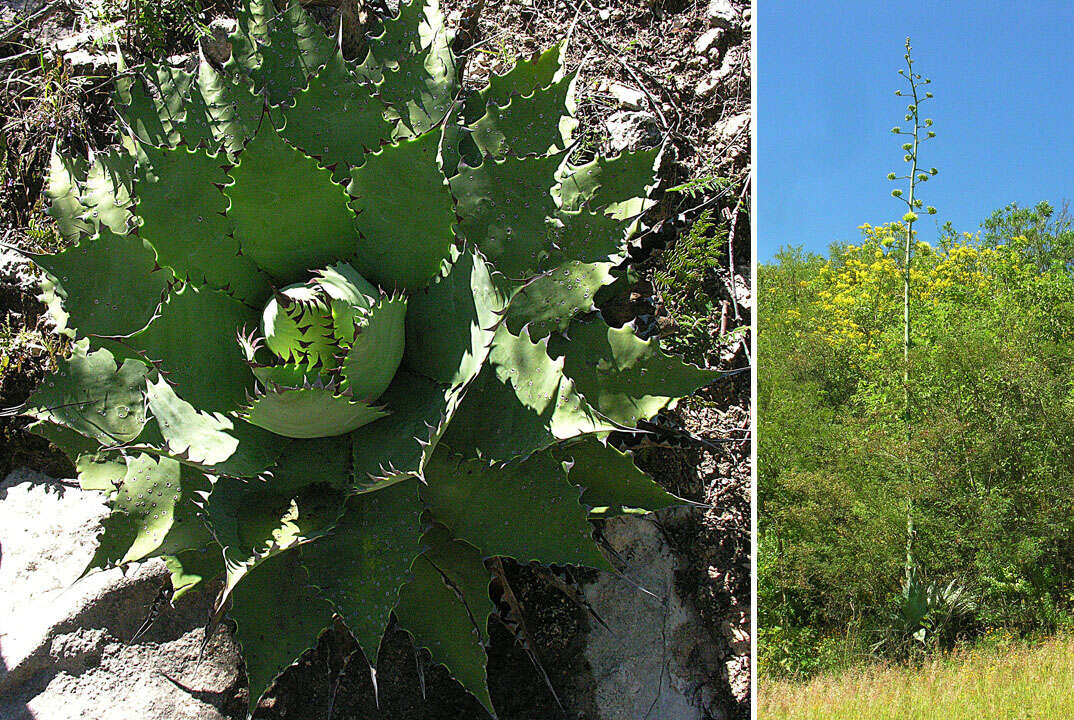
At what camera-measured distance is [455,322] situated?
0.58 m

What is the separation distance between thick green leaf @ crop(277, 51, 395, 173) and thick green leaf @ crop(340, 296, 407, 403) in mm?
154

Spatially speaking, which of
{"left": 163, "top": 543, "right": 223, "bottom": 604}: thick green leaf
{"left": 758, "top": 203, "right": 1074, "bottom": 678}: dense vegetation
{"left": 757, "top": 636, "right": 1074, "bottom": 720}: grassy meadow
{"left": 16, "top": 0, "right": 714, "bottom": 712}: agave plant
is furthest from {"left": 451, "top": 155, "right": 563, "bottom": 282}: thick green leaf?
{"left": 758, "top": 203, "right": 1074, "bottom": 678}: dense vegetation

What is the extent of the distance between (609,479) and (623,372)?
0.09 metres

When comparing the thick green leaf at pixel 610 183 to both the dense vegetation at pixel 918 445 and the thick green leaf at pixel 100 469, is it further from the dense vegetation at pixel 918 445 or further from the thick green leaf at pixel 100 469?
the dense vegetation at pixel 918 445

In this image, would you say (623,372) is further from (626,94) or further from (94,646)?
(94,646)

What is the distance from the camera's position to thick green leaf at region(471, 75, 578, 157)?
2.18 feet

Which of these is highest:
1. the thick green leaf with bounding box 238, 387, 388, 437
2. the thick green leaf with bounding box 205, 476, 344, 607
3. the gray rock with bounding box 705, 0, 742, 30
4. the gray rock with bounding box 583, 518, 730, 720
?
the gray rock with bounding box 705, 0, 742, 30

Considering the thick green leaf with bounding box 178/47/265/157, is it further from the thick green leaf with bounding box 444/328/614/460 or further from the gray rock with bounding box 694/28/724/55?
the gray rock with bounding box 694/28/724/55

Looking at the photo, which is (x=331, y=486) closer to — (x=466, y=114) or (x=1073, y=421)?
(x=466, y=114)

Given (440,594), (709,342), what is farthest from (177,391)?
(709,342)

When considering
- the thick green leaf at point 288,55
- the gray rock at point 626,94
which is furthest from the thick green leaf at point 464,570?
the gray rock at point 626,94

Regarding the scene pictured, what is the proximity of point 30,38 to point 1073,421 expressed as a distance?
5556 millimetres

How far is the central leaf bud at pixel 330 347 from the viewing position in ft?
1.71

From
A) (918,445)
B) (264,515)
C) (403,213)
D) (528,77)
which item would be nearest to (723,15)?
(528,77)
